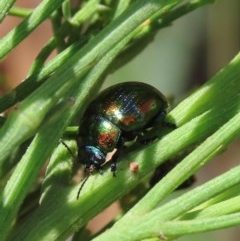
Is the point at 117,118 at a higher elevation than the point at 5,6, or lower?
lower

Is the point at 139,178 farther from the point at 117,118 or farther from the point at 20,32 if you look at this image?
the point at 117,118

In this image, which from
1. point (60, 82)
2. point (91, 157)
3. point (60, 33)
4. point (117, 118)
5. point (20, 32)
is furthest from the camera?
point (117, 118)

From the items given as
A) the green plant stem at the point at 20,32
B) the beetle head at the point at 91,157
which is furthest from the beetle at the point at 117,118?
the green plant stem at the point at 20,32

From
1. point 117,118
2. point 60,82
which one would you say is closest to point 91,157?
point 117,118

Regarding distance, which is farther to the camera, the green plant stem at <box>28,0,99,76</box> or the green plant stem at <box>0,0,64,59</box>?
the green plant stem at <box>28,0,99,76</box>

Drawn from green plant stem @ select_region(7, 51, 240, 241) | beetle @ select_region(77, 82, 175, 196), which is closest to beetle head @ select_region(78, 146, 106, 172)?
beetle @ select_region(77, 82, 175, 196)

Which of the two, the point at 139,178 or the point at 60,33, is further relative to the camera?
the point at 60,33

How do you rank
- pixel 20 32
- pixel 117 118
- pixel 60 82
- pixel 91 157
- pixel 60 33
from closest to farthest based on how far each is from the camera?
pixel 60 82 < pixel 20 32 < pixel 60 33 < pixel 91 157 < pixel 117 118

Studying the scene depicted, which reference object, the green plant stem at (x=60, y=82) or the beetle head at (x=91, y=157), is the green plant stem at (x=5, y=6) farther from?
the beetle head at (x=91, y=157)

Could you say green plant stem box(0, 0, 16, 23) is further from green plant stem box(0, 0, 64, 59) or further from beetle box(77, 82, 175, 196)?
beetle box(77, 82, 175, 196)
